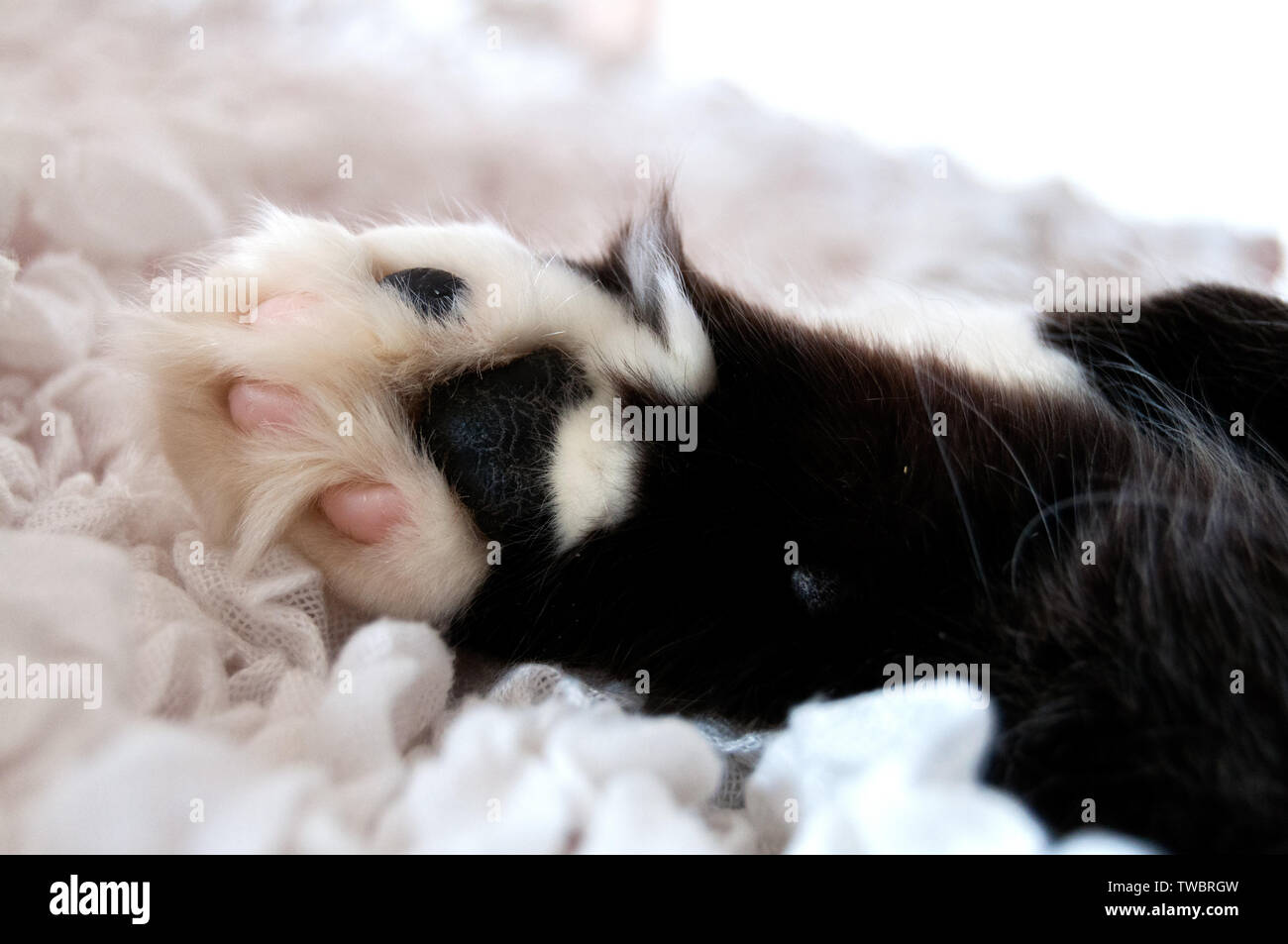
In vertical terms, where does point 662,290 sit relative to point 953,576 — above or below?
above

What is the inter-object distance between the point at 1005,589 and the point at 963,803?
0.43 ft

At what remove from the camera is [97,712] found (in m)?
0.50

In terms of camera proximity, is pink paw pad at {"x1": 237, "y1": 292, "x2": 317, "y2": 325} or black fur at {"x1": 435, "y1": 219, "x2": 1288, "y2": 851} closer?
black fur at {"x1": 435, "y1": 219, "x2": 1288, "y2": 851}

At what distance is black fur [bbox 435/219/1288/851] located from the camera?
0.48m

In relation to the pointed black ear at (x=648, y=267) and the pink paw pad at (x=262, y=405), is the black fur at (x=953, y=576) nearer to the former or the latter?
the pointed black ear at (x=648, y=267)

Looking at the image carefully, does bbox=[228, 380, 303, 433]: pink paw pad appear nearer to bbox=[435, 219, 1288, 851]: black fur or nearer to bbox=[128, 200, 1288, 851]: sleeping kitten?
bbox=[128, 200, 1288, 851]: sleeping kitten

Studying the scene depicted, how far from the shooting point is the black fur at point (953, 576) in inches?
18.9

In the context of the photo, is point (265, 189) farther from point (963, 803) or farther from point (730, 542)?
point (963, 803)

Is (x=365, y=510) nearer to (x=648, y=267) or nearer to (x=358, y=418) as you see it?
(x=358, y=418)

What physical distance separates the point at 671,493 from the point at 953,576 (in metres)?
0.15

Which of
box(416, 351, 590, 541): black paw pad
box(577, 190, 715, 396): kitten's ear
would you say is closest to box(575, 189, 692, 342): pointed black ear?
box(577, 190, 715, 396): kitten's ear

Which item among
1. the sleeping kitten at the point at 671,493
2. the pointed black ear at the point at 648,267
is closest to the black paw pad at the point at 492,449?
the sleeping kitten at the point at 671,493

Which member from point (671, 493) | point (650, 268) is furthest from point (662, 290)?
point (671, 493)

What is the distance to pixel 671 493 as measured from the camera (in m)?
0.58
